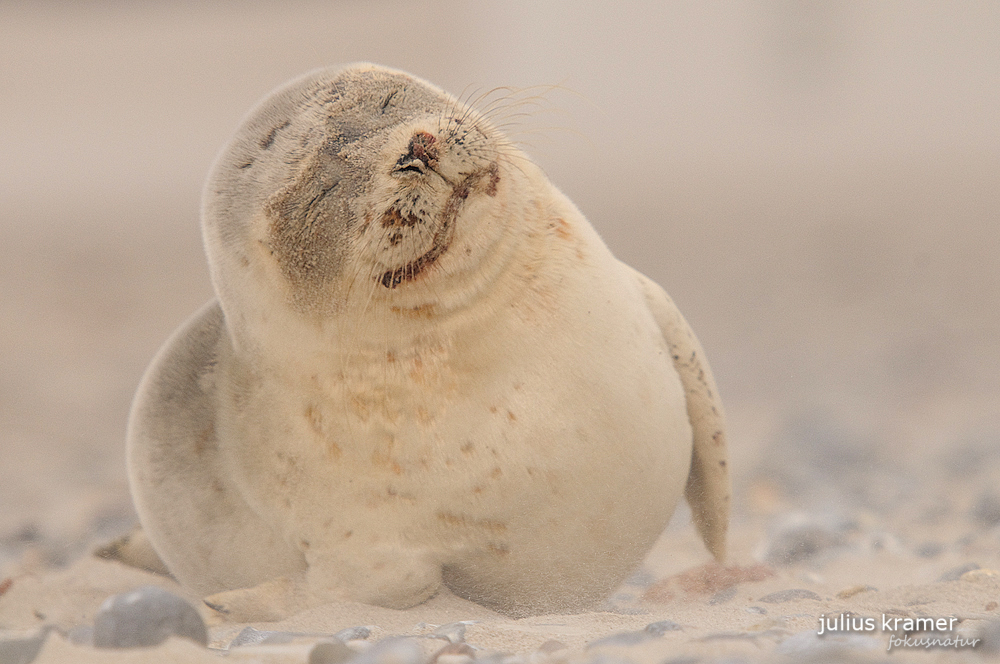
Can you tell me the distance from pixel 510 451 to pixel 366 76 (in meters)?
0.97

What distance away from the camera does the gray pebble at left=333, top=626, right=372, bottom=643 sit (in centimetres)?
203

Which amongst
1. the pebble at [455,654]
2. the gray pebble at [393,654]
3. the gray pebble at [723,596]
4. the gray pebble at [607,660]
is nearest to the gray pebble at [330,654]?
the gray pebble at [393,654]

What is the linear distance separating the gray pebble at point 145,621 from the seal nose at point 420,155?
997 mm

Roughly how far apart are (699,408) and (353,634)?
1257 millimetres

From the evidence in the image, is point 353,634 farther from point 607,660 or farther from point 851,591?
point 851,591

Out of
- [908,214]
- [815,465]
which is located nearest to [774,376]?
[815,465]

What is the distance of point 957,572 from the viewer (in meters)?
2.75

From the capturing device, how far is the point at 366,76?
2.45m

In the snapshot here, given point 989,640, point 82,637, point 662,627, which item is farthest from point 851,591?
point 82,637

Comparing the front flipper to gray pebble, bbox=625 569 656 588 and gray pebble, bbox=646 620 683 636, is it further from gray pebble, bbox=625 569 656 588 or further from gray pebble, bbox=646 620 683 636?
gray pebble, bbox=646 620 683 636

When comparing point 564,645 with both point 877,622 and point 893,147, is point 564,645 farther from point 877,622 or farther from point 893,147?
point 893,147

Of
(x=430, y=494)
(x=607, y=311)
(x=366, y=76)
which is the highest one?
(x=366, y=76)

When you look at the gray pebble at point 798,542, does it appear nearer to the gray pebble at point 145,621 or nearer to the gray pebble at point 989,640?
the gray pebble at point 989,640

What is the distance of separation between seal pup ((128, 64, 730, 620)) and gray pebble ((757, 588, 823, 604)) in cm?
33
